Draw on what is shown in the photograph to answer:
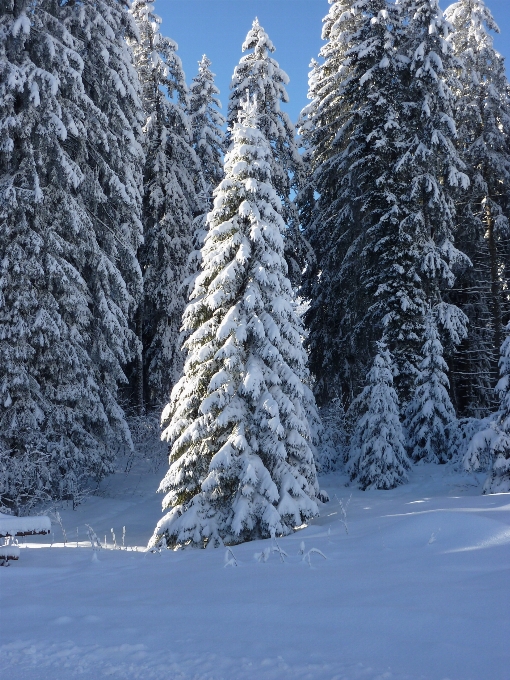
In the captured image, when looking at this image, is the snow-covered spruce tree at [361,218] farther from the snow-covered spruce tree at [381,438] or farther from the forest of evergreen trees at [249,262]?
the snow-covered spruce tree at [381,438]

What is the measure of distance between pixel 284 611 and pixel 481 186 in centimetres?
2003

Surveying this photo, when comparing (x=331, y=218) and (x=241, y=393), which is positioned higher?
(x=331, y=218)

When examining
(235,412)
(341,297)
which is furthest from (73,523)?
(341,297)

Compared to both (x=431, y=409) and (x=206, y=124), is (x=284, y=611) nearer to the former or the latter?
(x=431, y=409)

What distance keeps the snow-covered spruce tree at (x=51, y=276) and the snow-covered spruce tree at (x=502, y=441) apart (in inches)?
362

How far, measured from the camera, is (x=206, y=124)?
86.0 feet

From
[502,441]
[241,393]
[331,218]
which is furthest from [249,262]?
[331,218]

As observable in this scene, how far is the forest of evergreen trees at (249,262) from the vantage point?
952cm

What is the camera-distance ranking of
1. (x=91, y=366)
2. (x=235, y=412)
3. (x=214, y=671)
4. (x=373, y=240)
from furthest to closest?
(x=373, y=240) → (x=91, y=366) → (x=235, y=412) → (x=214, y=671)

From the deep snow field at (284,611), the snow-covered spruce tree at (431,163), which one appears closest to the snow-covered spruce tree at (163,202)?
the snow-covered spruce tree at (431,163)

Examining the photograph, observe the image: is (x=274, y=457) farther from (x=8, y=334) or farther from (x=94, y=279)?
(x=94, y=279)

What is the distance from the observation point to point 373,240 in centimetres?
1809

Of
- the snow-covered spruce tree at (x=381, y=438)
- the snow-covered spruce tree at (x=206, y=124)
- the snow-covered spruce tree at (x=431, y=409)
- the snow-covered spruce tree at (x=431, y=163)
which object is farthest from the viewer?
the snow-covered spruce tree at (x=206, y=124)

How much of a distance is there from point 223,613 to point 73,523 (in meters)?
9.60
